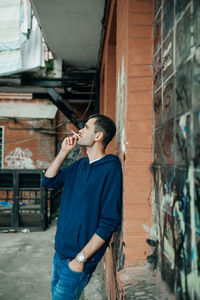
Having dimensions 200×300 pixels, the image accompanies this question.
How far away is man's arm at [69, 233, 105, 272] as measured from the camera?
1682mm

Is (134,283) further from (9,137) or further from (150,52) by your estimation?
(9,137)

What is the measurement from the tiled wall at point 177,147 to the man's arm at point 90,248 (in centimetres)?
36

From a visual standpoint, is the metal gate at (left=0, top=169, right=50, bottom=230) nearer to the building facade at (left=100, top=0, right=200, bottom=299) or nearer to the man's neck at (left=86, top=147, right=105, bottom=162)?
the man's neck at (left=86, top=147, right=105, bottom=162)

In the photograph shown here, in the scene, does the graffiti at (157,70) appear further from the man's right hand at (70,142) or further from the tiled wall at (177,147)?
the man's right hand at (70,142)

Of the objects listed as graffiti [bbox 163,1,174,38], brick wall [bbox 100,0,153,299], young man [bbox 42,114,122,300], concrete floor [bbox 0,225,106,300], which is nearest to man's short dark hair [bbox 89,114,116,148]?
young man [bbox 42,114,122,300]

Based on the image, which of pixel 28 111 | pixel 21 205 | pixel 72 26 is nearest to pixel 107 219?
pixel 72 26

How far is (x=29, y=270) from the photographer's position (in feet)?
13.2

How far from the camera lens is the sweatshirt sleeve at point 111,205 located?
1.70 metres

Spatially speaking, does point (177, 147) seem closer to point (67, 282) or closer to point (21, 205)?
point (67, 282)

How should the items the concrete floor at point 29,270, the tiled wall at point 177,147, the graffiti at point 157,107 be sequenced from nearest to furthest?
the tiled wall at point 177,147
the graffiti at point 157,107
the concrete floor at point 29,270

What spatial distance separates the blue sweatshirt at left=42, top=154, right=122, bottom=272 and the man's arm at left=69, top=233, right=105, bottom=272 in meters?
0.03

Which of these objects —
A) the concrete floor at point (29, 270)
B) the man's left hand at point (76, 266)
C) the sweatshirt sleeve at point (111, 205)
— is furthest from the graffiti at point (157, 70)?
the concrete floor at point (29, 270)

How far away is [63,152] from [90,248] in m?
0.80

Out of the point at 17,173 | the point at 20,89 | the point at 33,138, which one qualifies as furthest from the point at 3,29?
the point at 33,138
